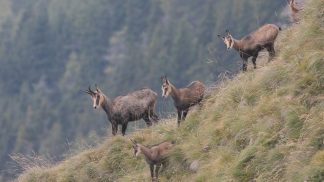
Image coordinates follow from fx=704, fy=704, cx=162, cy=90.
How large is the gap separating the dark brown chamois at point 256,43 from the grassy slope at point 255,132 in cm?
39

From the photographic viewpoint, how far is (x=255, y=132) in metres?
11.1

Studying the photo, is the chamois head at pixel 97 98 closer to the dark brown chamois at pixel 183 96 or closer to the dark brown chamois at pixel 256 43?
the dark brown chamois at pixel 183 96

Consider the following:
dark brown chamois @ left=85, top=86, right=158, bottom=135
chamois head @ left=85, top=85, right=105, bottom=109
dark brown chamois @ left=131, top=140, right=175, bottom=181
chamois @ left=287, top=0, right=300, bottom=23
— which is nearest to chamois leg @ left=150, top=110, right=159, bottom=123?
dark brown chamois @ left=85, top=86, right=158, bottom=135

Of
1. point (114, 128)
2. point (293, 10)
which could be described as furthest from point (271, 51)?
point (114, 128)

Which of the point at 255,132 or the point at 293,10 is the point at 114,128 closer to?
the point at 293,10

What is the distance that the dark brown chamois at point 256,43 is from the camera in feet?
50.9

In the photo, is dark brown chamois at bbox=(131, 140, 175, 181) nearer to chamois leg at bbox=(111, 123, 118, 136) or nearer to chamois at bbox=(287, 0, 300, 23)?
chamois leg at bbox=(111, 123, 118, 136)

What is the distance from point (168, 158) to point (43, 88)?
18207 cm

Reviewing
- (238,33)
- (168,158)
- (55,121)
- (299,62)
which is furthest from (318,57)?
(55,121)

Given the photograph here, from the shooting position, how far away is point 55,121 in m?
173

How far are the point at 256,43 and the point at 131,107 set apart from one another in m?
4.02

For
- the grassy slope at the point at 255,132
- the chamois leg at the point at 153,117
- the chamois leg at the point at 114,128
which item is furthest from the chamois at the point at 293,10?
the chamois leg at the point at 114,128

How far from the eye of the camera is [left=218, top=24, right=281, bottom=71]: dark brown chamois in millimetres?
15508

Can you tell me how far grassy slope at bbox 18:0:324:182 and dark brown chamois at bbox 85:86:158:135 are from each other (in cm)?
195
